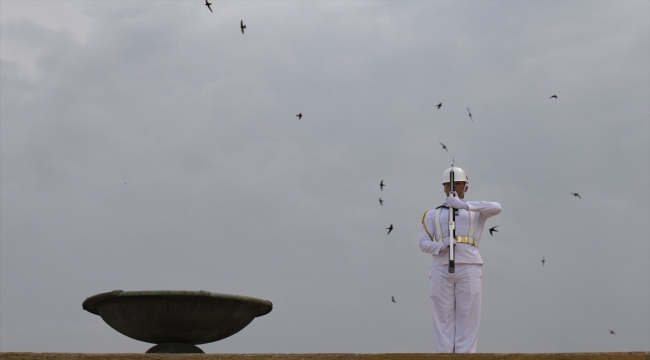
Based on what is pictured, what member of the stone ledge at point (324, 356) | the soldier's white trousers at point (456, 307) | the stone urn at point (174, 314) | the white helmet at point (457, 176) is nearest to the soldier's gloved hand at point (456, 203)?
the white helmet at point (457, 176)

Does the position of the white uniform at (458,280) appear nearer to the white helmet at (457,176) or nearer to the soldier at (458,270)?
the soldier at (458,270)

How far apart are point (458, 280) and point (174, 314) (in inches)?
135

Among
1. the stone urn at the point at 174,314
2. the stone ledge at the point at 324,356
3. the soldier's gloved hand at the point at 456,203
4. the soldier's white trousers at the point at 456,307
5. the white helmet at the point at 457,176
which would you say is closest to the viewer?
the stone ledge at the point at 324,356

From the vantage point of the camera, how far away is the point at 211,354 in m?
7.81

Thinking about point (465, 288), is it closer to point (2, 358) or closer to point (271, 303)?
point (271, 303)

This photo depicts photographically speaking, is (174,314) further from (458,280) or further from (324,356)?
(458,280)

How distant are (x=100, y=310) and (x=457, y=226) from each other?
14.7 ft

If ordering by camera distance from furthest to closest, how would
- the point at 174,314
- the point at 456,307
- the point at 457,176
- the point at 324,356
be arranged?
the point at 457,176 → the point at 456,307 → the point at 174,314 → the point at 324,356

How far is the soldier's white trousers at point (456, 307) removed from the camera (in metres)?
9.93

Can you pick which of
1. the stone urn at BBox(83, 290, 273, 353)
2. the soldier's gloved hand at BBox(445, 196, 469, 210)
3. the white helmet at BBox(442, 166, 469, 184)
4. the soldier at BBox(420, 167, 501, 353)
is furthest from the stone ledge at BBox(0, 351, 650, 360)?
the white helmet at BBox(442, 166, 469, 184)

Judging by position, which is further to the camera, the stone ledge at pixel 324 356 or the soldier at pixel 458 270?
the soldier at pixel 458 270

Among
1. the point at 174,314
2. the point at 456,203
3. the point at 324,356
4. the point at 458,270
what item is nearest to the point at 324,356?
the point at 324,356

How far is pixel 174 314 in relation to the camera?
9.56 meters

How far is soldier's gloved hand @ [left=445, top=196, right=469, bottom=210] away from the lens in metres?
10.2
